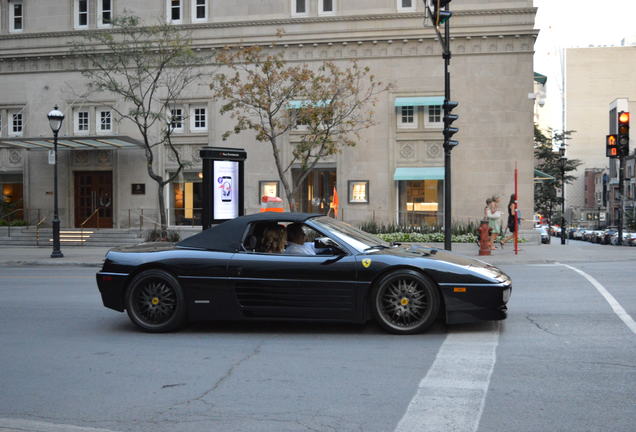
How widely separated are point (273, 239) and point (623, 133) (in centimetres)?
1956

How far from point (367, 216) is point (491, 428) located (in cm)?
2456

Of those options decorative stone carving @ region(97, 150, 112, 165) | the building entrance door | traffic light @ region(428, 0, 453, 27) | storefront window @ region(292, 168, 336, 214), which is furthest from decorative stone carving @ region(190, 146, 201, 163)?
traffic light @ region(428, 0, 453, 27)

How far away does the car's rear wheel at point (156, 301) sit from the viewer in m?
7.51

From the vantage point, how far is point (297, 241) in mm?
7949

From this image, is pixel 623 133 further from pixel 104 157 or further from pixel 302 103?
pixel 104 157

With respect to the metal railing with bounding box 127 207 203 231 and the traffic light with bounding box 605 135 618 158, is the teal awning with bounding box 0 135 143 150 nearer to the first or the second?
the metal railing with bounding box 127 207 203 231

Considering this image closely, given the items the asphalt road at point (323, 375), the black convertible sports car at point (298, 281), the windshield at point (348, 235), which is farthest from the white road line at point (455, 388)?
the windshield at point (348, 235)

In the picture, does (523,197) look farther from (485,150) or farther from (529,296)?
(529,296)

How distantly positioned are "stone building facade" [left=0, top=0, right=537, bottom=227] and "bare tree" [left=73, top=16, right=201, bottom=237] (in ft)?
3.78

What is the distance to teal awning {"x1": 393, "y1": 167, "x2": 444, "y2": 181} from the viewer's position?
28.1 metres

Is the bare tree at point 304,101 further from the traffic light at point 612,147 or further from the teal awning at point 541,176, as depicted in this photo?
the traffic light at point 612,147

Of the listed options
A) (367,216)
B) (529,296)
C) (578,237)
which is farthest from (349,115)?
(578,237)

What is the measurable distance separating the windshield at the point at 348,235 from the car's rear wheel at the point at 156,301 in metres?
1.86

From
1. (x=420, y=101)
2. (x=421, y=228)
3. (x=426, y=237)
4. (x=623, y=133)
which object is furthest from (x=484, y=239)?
(x=420, y=101)
